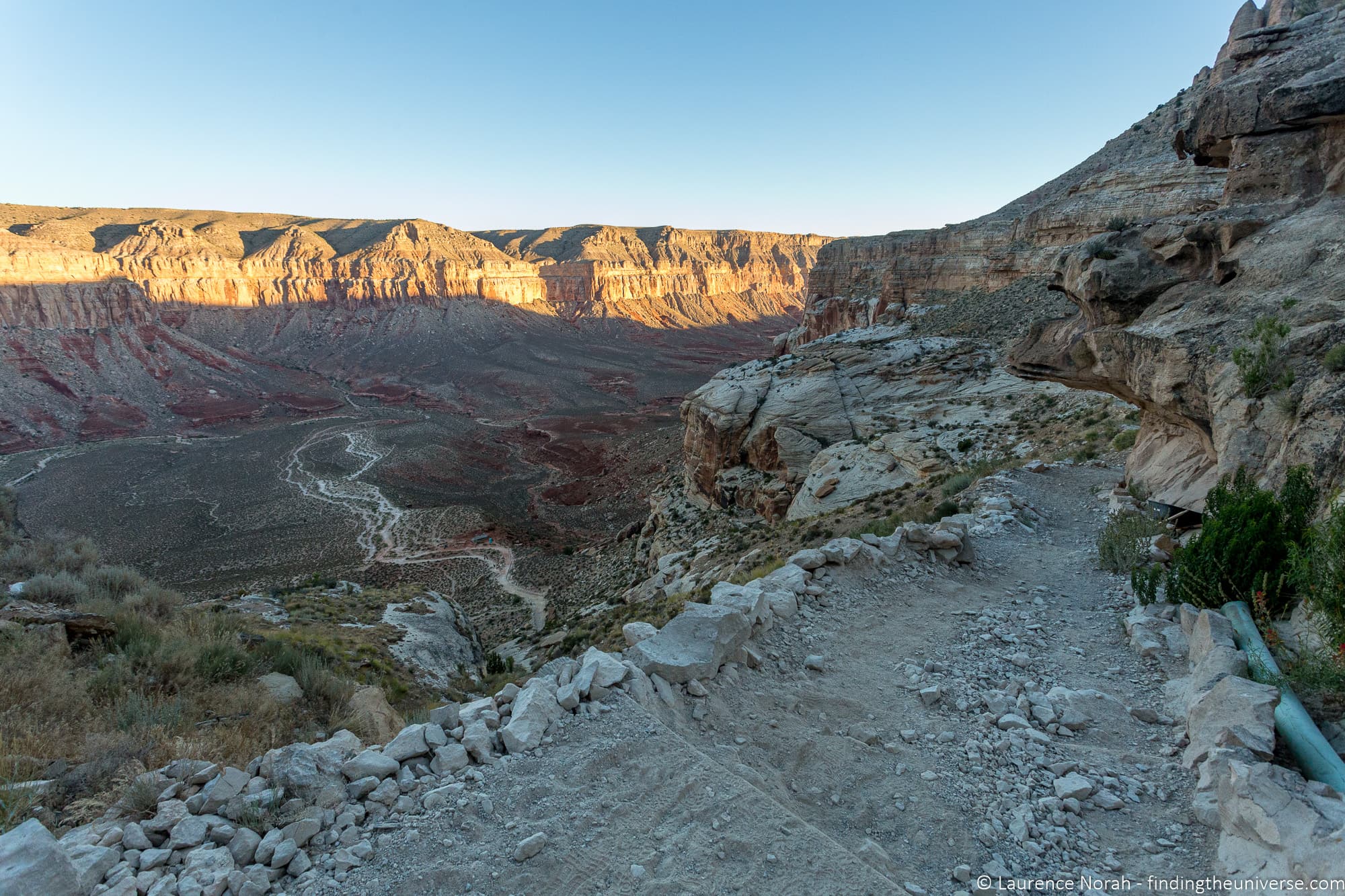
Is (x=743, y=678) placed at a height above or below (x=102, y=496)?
above

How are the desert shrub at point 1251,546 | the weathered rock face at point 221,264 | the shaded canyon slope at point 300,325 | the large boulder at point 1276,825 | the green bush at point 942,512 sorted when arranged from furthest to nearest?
the weathered rock face at point 221,264 → the shaded canyon slope at point 300,325 → the green bush at point 942,512 → the desert shrub at point 1251,546 → the large boulder at point 1276,825

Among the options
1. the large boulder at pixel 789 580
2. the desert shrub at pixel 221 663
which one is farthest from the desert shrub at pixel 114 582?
the large boulder at pixel 789 580

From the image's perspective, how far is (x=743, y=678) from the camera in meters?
5.63

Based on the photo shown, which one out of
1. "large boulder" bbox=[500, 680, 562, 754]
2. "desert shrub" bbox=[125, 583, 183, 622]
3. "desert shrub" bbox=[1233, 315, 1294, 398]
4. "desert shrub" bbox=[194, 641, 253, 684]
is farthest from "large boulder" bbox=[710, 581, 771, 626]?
"desert shrub" bbox=[125, 583, 183, 622]

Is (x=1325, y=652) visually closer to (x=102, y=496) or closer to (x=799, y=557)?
(x=799, y=557)

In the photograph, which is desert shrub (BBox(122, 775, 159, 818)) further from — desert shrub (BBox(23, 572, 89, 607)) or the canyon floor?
desert shrub (BBox(23, 572, 89, 607))

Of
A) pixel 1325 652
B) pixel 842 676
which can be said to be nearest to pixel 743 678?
pixel 842 676

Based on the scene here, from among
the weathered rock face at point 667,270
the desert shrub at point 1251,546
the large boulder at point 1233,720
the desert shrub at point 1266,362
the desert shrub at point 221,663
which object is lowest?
the desert shrub at point 221,663

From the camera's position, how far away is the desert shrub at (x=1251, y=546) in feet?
18.1

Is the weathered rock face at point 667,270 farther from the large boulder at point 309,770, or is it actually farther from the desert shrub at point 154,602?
the large boulder at point 309,770

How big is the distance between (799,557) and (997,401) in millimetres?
16459

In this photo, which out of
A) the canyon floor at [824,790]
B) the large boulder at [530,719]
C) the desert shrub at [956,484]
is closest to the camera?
the canyon floor at [824,790]

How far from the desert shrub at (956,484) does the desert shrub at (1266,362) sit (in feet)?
20.3

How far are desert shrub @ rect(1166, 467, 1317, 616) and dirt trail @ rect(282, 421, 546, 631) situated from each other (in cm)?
1701
